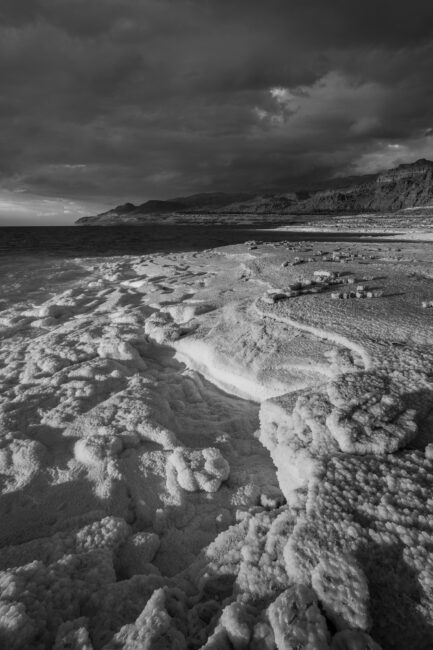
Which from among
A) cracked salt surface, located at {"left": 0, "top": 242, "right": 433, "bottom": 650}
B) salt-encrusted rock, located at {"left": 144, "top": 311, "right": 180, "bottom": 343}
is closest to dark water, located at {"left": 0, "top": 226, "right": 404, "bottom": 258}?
salt-encrusted rock, located at {"left": 144, "top": 311, "right": 180, "bottom": 343}

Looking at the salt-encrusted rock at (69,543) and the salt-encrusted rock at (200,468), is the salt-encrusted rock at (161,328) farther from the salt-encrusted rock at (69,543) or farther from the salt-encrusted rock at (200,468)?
the salt-encrusted rock at (69,543)

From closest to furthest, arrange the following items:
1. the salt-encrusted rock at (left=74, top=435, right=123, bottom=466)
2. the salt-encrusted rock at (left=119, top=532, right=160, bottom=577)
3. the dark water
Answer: the salt-encrusted rock at (left=119, top=532, right=160, bottom=577) < the salt-encrusted rock at (left=74, top=435, right=123, bottom=466) < the dark water

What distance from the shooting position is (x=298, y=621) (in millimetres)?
1546

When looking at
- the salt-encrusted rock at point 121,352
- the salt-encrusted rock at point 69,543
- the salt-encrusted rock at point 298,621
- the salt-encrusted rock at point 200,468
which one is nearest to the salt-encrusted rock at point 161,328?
the salt-encrusted rock at point 121,352

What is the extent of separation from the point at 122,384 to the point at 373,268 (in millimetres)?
6778

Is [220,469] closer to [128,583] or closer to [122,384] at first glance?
[128,583]

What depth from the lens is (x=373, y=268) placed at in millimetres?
8211

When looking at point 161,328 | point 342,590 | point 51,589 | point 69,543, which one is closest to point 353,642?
point 342,590

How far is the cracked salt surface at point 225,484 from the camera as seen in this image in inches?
65.1

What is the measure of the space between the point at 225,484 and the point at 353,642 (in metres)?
1.44

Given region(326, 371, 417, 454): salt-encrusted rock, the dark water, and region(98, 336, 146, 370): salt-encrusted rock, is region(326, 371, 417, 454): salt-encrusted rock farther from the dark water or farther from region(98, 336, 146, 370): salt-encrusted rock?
the dark water

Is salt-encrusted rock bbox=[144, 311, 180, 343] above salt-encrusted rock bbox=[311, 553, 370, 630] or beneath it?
above

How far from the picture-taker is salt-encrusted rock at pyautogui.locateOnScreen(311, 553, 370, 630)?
1564 mm

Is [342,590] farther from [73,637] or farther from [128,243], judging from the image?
[128,243]
